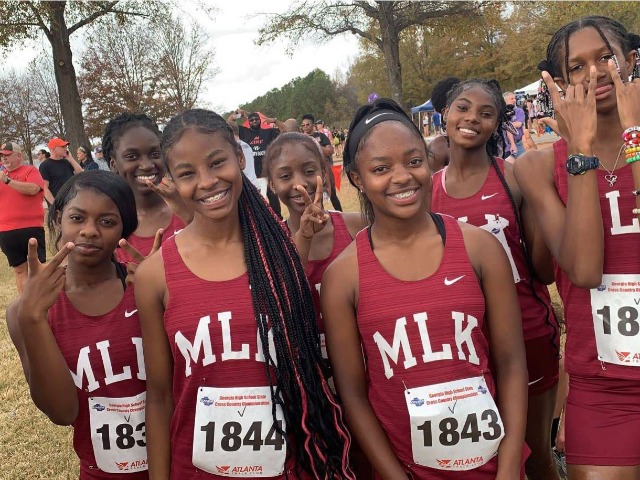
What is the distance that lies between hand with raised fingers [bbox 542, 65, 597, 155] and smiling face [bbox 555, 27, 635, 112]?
0.07 meters

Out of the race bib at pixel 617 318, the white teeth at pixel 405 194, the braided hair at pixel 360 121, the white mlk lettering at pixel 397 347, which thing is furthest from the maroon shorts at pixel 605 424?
the braided hair at pixel 360 121

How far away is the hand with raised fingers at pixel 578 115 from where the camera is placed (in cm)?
203

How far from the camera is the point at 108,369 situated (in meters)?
2.24

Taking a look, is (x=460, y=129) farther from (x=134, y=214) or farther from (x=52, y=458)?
(x=52, y=458)

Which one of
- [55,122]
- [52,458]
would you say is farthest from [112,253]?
[55,122]

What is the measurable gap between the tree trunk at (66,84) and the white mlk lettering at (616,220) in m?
14.6

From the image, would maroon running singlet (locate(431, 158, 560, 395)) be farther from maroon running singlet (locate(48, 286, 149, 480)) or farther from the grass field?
the grass field

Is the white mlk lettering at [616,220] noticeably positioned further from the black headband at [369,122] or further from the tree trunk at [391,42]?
the tree trunk at [391,42]

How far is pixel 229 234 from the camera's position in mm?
2213

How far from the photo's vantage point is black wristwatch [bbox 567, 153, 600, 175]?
78.7 inches

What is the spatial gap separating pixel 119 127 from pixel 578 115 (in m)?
2.45

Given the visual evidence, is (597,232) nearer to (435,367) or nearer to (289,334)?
(435,367)

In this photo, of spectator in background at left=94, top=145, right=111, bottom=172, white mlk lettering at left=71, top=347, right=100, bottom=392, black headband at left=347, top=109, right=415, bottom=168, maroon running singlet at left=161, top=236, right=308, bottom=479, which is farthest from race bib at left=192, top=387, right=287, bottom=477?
spectator in background at left=94, top=145, right=111, bottom=172

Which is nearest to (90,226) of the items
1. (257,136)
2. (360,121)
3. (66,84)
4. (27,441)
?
(360,121)
